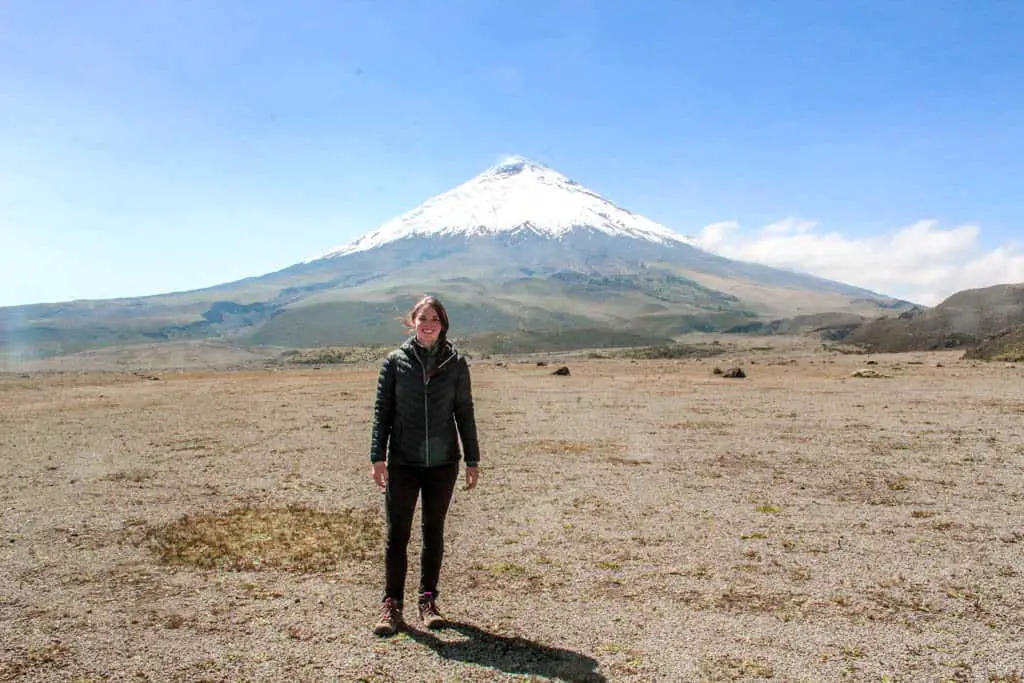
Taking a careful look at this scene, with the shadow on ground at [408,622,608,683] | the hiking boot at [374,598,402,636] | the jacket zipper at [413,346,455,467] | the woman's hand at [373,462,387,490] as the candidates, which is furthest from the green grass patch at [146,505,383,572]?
the jacket zipper at [413,346,455,467]

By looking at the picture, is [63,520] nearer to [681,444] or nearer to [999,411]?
[681,444]

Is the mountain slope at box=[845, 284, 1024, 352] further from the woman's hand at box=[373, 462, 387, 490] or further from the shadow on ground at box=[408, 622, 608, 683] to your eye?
the woman's hand at box=[373, 462, 387, 490]

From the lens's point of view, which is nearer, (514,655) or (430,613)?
(514,655)

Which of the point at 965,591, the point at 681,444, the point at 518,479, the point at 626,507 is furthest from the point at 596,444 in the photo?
the point at 965,591

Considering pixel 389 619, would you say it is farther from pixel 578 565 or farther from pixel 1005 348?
pixel 1005 348

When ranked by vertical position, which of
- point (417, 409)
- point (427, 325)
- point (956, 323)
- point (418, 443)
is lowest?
point (418, 443)

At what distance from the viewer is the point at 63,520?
949 centimetres

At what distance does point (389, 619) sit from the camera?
5.90 meters

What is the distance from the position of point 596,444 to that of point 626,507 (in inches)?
242

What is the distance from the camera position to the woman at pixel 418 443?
5961mm

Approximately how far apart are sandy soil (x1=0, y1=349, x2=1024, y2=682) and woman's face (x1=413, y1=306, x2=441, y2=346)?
94.4 inches

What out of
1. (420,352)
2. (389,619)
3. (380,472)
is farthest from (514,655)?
(420,352)

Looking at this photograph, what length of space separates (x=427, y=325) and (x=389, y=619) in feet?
7.93

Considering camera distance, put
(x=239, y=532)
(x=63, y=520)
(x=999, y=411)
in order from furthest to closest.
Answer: (x=999, y=411) → (x=63, y=520) → (x=239, y=532)
